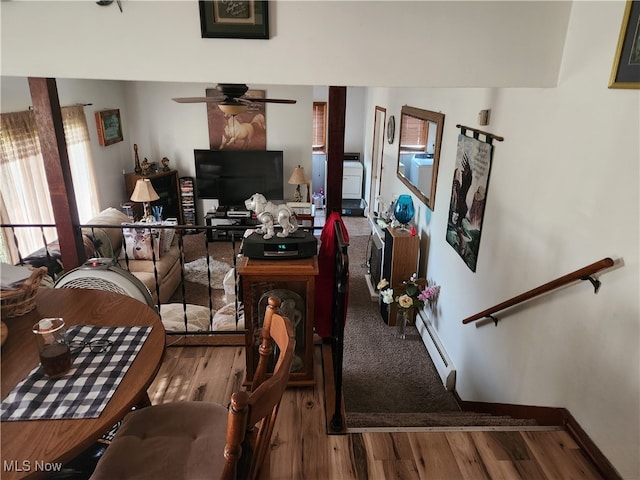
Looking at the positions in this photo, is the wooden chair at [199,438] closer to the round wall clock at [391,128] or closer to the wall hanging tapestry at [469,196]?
the wall hanging tapestry at [469,196]

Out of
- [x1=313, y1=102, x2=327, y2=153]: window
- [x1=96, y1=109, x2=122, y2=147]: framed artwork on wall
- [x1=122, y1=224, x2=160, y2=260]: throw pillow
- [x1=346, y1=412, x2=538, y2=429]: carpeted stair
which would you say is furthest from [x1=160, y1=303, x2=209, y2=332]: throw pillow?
[x1=313, y1=102, x2=327, y2=153]: window

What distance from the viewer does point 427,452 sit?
1.75 metres

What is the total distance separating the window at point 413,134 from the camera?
178 inches

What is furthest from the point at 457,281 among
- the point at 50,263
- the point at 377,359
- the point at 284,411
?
the point at 50,263

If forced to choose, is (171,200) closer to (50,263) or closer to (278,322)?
(50,263)

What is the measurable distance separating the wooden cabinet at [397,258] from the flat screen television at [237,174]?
2.78m

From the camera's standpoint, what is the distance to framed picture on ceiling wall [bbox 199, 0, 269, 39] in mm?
1718

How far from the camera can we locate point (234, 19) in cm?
174

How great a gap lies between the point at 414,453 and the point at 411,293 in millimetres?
2559

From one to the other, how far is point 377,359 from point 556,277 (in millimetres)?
2240

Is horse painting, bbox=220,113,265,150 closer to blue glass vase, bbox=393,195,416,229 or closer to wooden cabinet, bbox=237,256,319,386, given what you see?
blue glass vase, bbox=393,195,416,229

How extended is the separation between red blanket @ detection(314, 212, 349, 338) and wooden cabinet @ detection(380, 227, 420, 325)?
223cm

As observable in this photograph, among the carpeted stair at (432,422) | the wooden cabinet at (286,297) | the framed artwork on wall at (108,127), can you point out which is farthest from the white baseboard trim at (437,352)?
the framed artwork on wall at (108,127)

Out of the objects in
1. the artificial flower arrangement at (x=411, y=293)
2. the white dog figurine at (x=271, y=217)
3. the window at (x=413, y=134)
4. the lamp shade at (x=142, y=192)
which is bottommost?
the artificial flower arrangement at (x=411, y=293)
